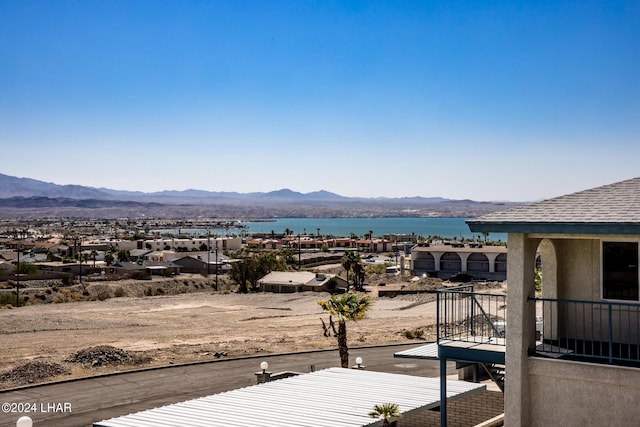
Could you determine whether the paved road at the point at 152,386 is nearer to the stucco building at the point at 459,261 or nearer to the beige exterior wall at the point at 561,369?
the beige exterior wall at the point at 561,369

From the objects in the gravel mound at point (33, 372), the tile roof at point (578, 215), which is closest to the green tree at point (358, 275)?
the gravel mound at point (33, 372)

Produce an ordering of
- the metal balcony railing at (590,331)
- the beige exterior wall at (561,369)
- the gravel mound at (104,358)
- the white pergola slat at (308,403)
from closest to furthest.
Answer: the beige exterior wall at (561,369), the metal balcony railing at (590,331), the white pergola slat at (308,403), the gravel mound at (104,358)

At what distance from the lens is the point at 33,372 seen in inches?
1212

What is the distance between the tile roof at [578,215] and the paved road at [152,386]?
16696 mm

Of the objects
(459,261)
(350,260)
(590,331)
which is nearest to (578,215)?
(590,331)

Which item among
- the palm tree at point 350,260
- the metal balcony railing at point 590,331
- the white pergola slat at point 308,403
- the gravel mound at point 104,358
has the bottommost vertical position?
the gravel mound at point 104,358

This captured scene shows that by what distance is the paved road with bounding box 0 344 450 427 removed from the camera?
24139mm

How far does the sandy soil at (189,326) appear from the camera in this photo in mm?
38031

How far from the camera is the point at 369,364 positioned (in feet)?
105

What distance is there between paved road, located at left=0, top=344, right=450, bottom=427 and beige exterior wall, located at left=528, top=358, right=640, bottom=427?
16.1 meters

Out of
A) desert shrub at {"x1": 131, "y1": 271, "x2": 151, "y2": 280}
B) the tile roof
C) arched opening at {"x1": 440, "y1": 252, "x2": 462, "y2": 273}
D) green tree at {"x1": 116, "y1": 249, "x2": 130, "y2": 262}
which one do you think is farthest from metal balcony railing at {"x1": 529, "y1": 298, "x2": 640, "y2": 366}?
green tree at {"x1": 116, "y1": 249, "x2": 130, "y2": 262}

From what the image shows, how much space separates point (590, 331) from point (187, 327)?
4113 cm

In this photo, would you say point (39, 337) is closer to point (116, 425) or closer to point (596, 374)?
point (116, 425)

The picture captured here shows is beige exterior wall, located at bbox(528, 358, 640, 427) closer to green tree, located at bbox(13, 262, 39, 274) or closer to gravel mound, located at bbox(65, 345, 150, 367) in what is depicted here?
gravel mound, located at bbox(65, 345, 150, 367)
